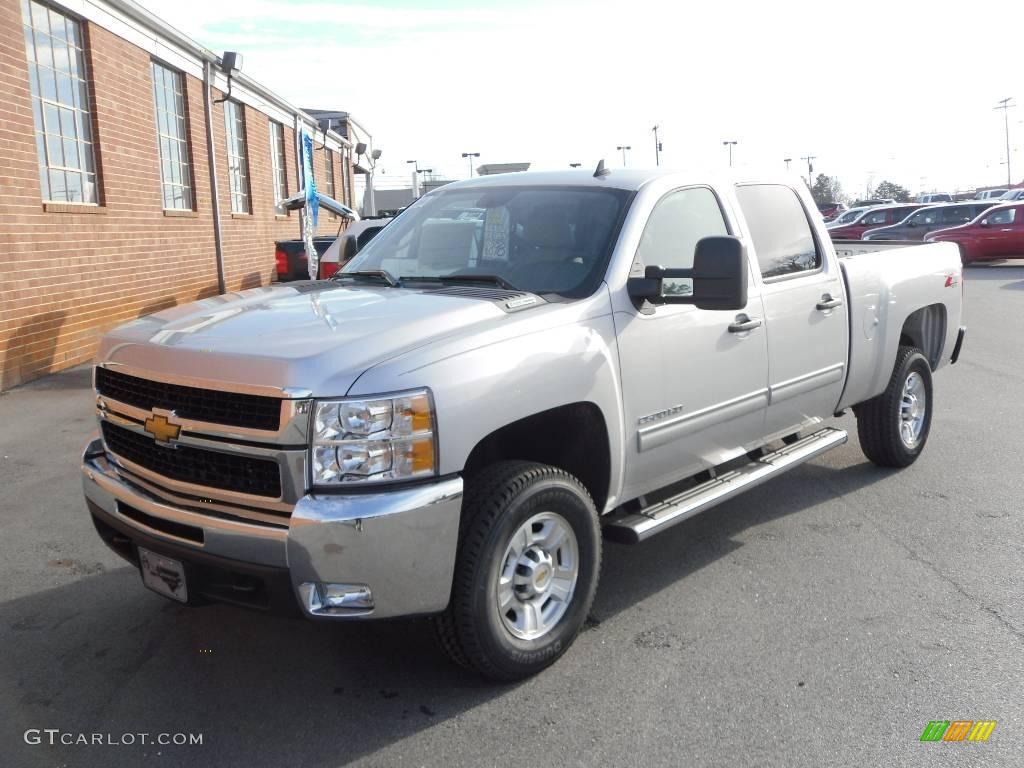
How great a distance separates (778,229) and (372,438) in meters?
3.10

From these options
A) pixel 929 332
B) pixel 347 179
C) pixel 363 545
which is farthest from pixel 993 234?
pixel 363 545

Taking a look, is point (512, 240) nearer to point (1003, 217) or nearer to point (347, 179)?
point (1003, 217)

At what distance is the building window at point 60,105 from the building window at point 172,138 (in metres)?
2.54

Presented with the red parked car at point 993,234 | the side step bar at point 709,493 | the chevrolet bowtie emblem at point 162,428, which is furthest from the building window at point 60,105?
the red parked car at point 993,234

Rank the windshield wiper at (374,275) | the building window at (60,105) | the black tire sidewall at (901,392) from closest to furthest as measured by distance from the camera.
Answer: the windshield wiper at (374,275) → the black tire sidewall at (901,392) → the building window at (60,105)

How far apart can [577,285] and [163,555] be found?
198 centimetres

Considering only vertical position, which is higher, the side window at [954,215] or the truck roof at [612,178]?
the side window at [954,215]

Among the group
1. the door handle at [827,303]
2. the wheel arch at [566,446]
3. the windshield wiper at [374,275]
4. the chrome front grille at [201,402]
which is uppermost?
the windshield wiper at [374,275]

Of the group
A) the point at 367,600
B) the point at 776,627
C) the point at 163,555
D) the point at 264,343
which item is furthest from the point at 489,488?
the point at 776,627

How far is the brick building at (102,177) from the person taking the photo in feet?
33.1

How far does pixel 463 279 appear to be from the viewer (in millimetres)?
4488

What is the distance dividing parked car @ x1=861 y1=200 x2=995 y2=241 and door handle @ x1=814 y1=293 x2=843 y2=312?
2396cm

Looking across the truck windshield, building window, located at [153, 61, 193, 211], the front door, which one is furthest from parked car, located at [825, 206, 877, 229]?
the truck windshield

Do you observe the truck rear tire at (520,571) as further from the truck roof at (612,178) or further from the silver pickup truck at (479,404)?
the truck roof at (612,178)
